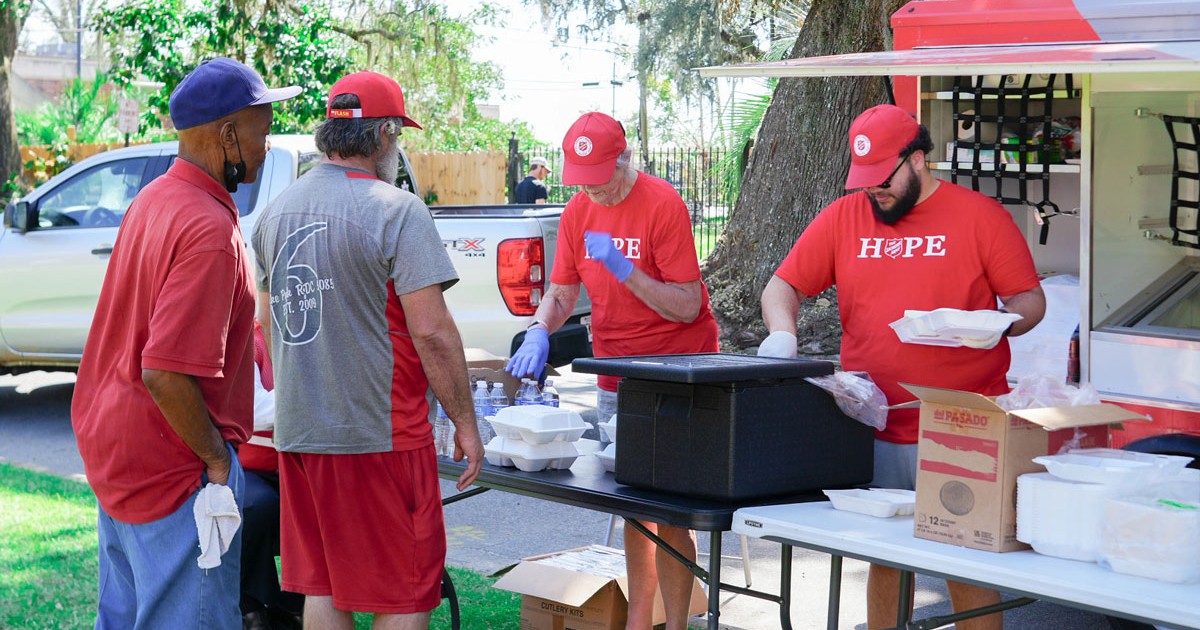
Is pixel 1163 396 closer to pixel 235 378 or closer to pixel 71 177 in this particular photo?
pixel 235 378

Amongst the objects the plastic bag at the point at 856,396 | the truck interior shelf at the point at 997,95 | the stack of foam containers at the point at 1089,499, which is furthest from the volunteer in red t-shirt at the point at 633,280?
the truck interior shelf at the point at 997,95

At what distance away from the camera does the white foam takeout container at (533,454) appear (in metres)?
3.82

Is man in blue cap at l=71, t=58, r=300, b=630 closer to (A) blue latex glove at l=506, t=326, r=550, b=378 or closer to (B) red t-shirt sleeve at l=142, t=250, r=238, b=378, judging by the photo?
(B) red t-shirt sleeve at l=142, t=250, r=238, b=378

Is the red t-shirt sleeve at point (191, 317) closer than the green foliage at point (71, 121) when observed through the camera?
Yes

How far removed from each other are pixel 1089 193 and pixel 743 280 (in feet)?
21.5

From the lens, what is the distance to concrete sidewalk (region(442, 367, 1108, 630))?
→ 5.03 m

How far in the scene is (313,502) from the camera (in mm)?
3314

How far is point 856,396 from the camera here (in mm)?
3465

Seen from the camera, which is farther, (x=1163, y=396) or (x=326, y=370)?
(x=1163, y=396)

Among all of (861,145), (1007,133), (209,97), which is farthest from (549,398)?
(1007,133)

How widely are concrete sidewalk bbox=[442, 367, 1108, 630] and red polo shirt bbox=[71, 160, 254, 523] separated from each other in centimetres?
138

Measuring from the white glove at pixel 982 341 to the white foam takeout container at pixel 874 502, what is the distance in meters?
0.44

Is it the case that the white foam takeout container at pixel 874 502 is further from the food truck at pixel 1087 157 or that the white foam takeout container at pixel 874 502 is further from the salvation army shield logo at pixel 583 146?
the salvation army shield logo at pixel 583 146

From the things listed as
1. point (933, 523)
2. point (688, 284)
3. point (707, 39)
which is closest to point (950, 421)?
point (933, 523)
